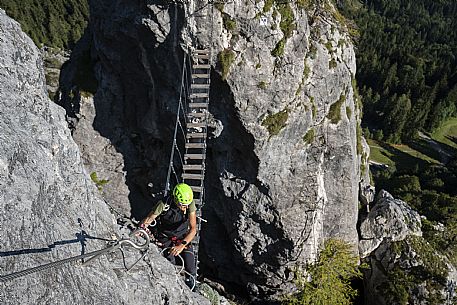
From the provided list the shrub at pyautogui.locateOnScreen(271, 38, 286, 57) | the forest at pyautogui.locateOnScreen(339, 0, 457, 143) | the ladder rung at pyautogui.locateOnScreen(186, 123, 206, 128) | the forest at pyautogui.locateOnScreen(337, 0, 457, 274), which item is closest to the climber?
the ladder rung at pyautogui.locateOnScreen(186, 123, 206, 128)

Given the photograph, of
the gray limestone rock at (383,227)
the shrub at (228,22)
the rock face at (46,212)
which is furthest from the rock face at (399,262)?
the rock face at (46,212)

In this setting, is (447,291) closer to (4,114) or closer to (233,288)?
(233,288)

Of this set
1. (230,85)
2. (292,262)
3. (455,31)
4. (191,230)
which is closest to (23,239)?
(191,230)

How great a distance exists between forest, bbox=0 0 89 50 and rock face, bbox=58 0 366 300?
326ft

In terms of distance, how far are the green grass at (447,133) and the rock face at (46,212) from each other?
8805 cm

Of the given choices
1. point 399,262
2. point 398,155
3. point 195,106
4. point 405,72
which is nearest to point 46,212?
point 195,106

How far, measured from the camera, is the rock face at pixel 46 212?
14.9 ft

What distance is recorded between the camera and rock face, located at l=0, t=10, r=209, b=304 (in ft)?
14.9

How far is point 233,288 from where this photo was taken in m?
21.1

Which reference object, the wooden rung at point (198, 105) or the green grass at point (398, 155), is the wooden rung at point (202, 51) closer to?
the wooden rung at point (198, 105)

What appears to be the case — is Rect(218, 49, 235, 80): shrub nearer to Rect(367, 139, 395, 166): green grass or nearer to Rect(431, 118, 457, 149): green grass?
Rect(367, 139, 395, 166): green grass

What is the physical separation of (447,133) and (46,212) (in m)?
94.8

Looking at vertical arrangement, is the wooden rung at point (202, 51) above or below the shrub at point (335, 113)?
above

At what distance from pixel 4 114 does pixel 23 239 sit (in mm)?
1974
